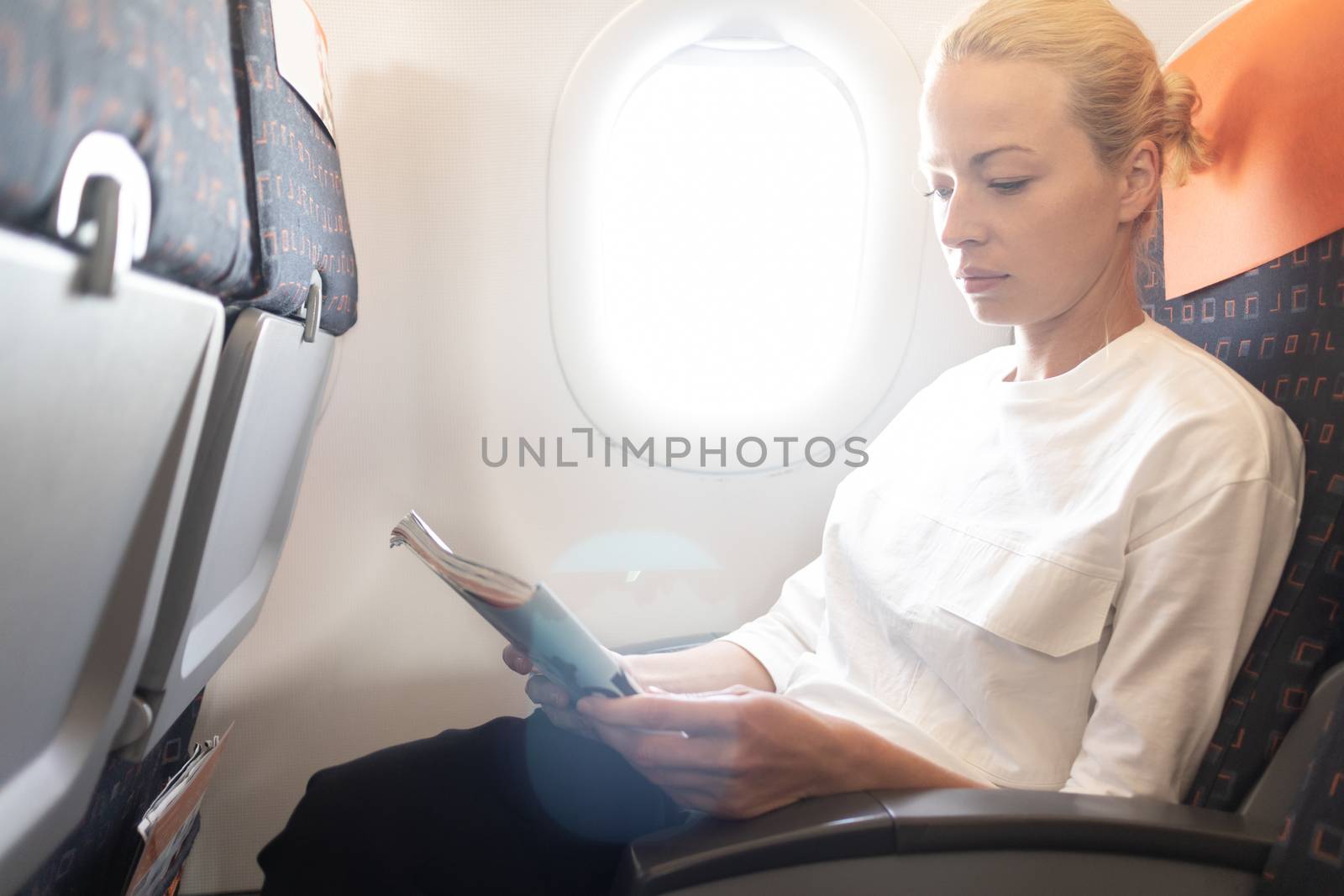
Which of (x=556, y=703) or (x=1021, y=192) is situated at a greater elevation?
(x=1021, y=192)

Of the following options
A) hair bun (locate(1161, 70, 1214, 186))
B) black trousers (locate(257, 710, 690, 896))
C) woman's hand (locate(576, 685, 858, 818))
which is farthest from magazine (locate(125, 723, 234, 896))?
hair bun (locate(1161, 70, 1214, 186))

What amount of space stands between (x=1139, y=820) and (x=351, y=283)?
118 centimetres

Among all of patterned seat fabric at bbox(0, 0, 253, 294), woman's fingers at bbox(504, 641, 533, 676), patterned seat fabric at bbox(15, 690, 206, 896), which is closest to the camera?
patterned seat fabric at bbox(0, 0, 253, 294)

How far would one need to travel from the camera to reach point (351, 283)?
1430mm

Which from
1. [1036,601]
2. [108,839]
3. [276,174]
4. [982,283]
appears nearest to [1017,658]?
[1036,601]

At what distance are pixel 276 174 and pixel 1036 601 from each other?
0.86 m

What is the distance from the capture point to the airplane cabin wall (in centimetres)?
165

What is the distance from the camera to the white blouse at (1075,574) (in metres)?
0.95

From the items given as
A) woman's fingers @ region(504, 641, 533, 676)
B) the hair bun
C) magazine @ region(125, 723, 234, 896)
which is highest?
the hair bun

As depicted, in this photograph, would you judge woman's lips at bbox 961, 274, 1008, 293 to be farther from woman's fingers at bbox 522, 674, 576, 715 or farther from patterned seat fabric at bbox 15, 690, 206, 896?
patterned seat fabric at bbox 15, 690, 206, 896

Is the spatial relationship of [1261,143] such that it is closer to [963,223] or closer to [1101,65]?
[1101,65]

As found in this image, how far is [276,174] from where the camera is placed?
92 cm

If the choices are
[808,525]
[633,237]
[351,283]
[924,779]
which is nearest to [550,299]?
[633,237]

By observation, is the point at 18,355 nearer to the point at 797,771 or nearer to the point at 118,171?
the point at 118,171
